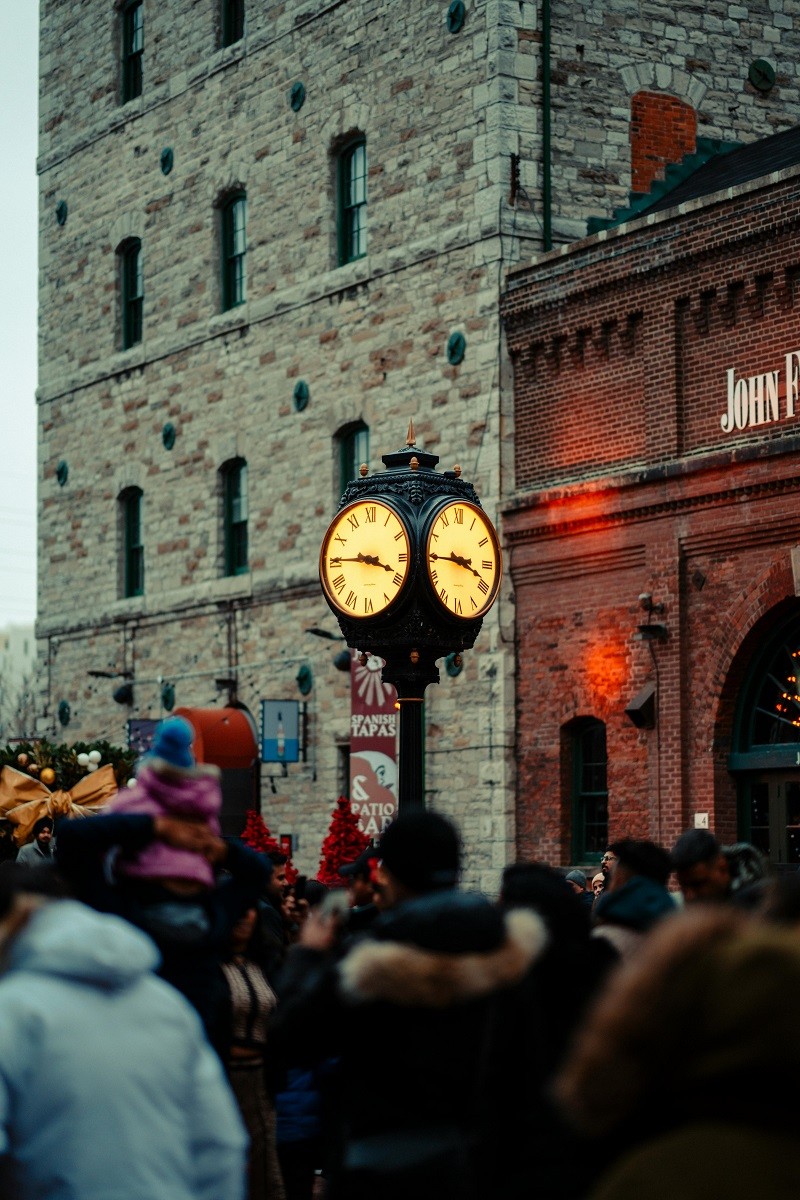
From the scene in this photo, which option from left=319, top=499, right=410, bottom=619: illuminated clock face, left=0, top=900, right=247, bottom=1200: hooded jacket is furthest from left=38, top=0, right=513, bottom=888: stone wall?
left=0, top=900, right=247, bottom=1200: hooded jacket

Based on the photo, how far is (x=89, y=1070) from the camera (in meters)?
4.30

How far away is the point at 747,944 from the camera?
2.66m

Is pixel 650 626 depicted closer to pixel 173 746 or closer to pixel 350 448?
pixel 350 448

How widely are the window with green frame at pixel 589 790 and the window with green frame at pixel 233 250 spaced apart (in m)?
9.59

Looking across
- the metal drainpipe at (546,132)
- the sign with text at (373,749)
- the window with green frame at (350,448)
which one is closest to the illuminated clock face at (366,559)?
the sign with text at (373,749)

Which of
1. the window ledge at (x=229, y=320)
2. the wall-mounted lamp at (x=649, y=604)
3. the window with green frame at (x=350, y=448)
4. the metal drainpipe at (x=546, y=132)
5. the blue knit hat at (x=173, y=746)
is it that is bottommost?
the blue knit hat at (x=173, y=746)

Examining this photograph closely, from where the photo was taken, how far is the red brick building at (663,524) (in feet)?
64.4

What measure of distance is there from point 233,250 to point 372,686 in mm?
7888

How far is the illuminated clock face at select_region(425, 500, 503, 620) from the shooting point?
37.0 ft

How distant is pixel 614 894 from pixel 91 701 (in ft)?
83.4

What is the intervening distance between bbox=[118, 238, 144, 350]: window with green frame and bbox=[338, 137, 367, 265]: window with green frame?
19.6ft

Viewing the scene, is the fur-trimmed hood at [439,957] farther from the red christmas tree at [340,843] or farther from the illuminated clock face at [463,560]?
the red christmas tree at [340,843]

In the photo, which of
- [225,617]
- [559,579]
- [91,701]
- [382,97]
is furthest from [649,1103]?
[91,701]

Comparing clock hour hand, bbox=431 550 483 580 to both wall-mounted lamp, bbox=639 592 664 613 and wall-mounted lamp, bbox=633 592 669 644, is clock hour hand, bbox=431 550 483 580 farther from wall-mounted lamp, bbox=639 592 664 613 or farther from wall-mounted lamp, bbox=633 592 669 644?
wall-mounted lamp, bbox=639 592 664 613
